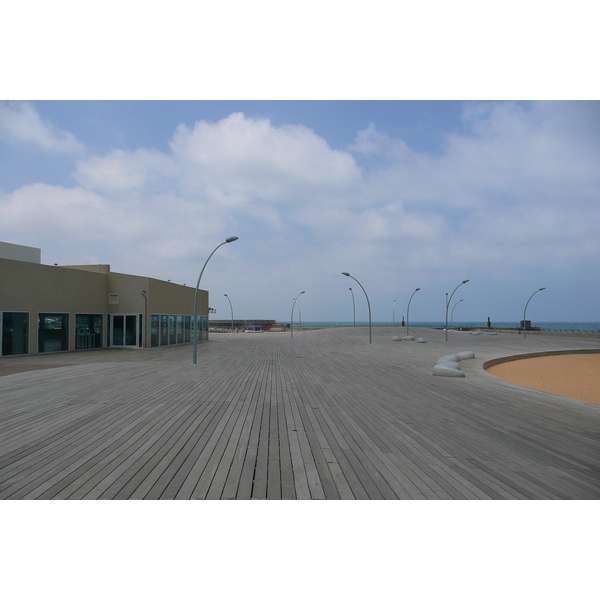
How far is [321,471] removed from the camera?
12.6 ft

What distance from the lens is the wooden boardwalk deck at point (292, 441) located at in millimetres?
3514

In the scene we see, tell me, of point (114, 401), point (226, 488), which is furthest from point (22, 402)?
point (226, 488)

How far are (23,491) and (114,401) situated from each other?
387 cm

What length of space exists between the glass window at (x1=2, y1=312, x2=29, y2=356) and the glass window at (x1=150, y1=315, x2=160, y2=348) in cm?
589

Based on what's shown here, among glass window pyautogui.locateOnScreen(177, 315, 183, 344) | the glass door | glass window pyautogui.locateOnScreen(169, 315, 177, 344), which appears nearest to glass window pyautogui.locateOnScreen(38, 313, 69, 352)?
the glass door

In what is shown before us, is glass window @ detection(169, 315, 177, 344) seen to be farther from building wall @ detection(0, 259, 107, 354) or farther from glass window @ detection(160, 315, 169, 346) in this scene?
building wall @ detection(0, 259, 107, 354)

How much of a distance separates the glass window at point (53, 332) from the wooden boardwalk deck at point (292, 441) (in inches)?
367

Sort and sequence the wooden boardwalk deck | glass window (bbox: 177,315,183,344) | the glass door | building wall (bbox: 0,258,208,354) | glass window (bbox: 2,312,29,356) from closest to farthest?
the wooden boardwalk deck < glass window (bbox: 2,312,29,356) < building wall (bbox: 0,258,208,354) < the glass door < glass window (bbox: 177,315,183,344)

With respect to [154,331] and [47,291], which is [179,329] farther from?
[47,291]

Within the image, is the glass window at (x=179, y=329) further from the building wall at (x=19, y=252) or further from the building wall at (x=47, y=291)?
the building wall at (x=19, y=252)

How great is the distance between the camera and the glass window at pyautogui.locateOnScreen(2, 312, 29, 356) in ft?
50.2

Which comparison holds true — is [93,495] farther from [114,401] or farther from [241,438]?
[114,401]

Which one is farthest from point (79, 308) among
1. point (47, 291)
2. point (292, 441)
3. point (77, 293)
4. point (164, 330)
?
point (292, 441)

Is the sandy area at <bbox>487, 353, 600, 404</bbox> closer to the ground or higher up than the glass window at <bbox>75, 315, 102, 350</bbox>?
closer to the ground
